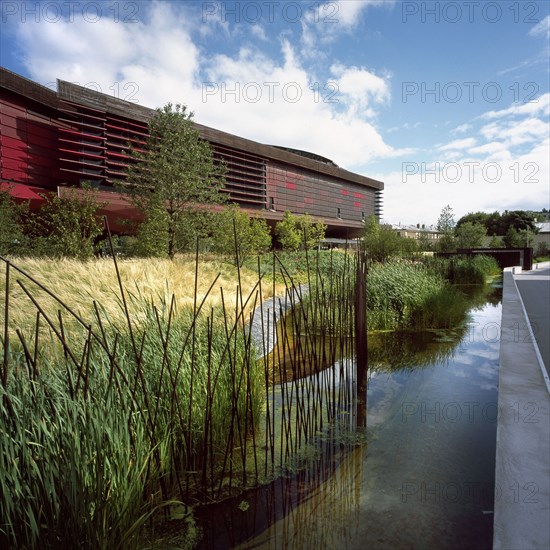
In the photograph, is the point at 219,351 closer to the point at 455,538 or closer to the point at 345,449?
the point at 345,449

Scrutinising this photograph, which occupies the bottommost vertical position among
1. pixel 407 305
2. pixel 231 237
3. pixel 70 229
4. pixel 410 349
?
pixel 410 349

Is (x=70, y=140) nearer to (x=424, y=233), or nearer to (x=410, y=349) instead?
(x=410, y=349)

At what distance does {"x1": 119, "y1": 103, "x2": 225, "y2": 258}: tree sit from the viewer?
13320 millimetres

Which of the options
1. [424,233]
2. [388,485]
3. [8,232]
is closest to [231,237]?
[8,232]

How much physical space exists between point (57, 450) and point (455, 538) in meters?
1.92

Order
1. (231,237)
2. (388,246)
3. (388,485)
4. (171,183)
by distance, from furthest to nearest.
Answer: (388,246), (231,237), (171,183), (388,485)

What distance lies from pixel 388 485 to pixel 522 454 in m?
0.80

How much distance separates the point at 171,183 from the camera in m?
13.3

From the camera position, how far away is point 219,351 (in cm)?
322

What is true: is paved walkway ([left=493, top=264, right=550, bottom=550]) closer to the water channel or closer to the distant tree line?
the water channel

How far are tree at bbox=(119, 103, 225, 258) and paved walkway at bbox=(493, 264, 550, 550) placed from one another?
11.4m

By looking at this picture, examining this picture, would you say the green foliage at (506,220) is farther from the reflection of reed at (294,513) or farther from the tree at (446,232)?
the reflection of reed at (294,513)

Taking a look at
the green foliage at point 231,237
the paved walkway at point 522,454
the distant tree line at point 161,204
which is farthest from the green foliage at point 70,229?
the paved walkway at point 522,454

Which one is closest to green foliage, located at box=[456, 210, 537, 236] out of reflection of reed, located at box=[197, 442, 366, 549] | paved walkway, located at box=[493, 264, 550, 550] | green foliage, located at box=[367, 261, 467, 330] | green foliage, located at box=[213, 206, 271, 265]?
green foliage, located at box=[213, 206, 271, 265]
